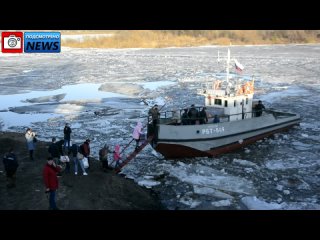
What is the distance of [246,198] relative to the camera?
1197cm

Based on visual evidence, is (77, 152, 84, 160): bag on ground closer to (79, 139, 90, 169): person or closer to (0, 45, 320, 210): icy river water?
(79, 139, 90, 169): person

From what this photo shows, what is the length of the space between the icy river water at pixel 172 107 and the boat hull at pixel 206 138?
393mm

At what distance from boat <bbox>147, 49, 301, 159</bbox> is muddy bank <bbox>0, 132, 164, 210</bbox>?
3174mm

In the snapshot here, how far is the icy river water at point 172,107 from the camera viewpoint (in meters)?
12.7

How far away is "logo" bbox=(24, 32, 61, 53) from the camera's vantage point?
16328 millimetres

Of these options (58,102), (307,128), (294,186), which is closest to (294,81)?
(307,128)

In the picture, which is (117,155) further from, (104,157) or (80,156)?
(80,156)

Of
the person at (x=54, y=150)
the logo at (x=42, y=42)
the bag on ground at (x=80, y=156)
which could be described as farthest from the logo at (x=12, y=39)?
the bag on ground at (x=80, y=156)

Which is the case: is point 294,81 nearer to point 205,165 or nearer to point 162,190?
point 205,165

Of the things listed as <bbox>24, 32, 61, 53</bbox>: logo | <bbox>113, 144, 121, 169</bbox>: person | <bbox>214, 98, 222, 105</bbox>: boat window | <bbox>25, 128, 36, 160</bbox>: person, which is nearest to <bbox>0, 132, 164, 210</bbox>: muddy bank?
<bbox>113, 144, 121, 169</bbox>: person

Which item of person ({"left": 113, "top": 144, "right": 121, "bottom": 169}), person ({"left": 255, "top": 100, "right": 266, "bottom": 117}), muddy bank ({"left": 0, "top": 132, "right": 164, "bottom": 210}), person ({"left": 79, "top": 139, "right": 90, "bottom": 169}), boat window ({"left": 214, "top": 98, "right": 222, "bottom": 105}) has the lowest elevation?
muddy bank ({"left": 0, "top": 132, "right": 164, "bottom": 210})

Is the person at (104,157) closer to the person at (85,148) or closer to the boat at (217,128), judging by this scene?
the person at (85,148)

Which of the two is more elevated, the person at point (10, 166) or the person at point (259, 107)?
the person at point (259, 107)

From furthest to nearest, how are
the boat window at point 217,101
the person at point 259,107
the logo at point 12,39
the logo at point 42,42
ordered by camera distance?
the logo at point 12,39 < the person at point 259,107 < the boat window at point 217,101 < the logo at point 42,42
